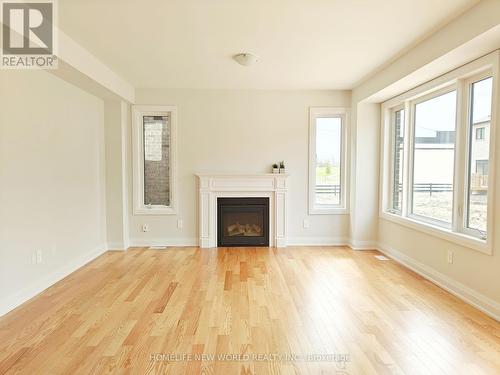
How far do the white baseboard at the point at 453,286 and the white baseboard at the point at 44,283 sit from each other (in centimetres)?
421

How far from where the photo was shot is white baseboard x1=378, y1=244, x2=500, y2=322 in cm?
280

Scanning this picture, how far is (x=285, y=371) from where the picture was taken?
2.02 metres

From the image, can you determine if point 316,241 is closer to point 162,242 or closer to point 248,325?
point 162,242

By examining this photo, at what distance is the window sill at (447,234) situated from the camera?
2908 millimetres

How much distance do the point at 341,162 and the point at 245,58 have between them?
8.58 ft

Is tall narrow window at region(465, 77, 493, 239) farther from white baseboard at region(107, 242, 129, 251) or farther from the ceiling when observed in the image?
white baseboard at region(107, 242, 129, 251)

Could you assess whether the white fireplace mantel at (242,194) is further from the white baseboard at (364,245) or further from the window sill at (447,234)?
the window sill at (447,234)

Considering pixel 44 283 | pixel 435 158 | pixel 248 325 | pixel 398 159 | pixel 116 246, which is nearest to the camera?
pixel 248 325

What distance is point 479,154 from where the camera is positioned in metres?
3.13

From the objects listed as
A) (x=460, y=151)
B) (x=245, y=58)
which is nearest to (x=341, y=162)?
(x=460, y=151)

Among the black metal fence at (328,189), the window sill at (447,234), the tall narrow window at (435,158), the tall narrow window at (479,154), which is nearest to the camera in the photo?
the window sill at (447,234)

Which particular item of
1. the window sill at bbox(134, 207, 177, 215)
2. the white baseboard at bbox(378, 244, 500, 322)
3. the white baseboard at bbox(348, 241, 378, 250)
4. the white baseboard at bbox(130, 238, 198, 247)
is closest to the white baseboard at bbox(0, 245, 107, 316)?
the white baseboard at bbox(130, 238, 198, 247)

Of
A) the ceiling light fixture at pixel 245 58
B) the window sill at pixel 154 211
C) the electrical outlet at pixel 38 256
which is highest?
the ceiling light fixture at pixel 245 58

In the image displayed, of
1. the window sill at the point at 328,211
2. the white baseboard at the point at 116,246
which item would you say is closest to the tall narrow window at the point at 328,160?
the window sill at the point at 328,211
